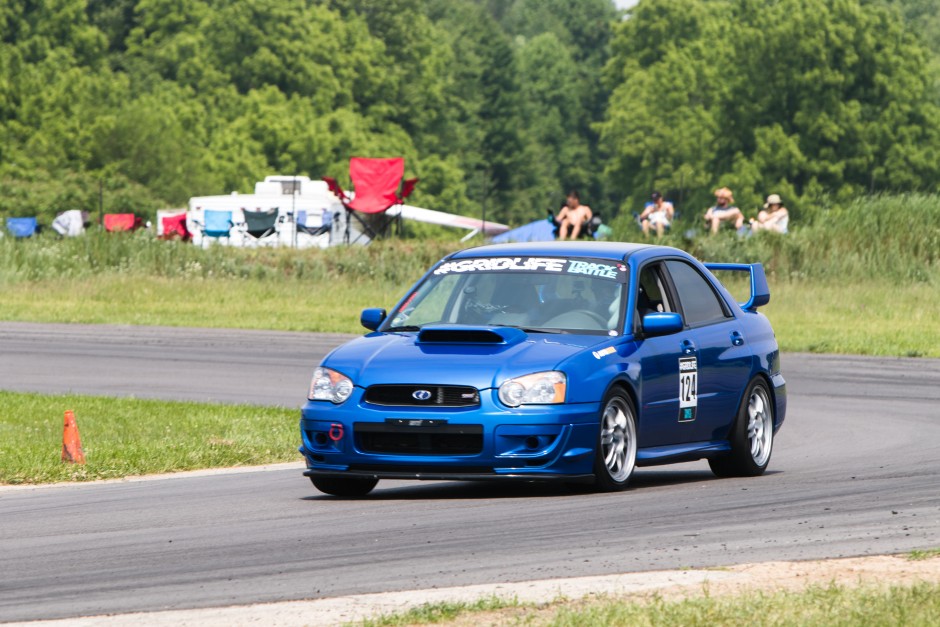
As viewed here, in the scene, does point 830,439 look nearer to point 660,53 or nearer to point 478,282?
point 478,282

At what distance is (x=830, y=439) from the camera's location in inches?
599

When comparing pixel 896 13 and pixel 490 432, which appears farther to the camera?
pixel 896 13

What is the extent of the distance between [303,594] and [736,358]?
528 centimetres

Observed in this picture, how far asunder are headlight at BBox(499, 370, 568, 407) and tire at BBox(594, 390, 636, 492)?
1.18 feet

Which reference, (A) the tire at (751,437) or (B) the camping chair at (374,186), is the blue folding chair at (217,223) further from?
(A) the tire at (751,437)

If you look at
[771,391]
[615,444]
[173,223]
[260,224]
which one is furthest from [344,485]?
[173,223]

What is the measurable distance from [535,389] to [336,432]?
3.79ft

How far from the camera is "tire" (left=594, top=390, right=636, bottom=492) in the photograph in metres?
10.3

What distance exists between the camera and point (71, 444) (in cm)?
1308

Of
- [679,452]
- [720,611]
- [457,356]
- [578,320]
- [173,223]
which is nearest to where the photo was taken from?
[720,611]

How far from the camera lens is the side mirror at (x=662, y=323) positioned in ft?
35.3

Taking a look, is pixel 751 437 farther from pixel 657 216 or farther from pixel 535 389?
pixel 657 216

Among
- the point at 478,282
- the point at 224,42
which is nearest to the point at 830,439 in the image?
the point at 478,282

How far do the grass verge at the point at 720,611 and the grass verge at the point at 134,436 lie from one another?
6.37m
